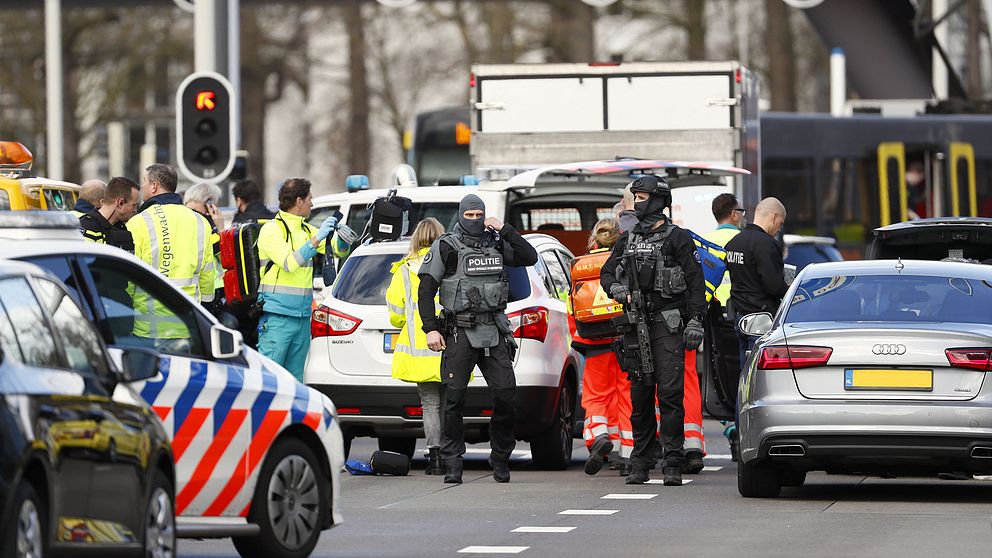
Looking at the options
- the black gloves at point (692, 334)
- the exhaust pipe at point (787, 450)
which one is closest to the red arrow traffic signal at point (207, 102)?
the black gloves at point (692, 334)

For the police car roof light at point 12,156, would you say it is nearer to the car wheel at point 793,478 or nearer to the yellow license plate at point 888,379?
the car wheel at point 793,478

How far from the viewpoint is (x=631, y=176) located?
18.3 metres

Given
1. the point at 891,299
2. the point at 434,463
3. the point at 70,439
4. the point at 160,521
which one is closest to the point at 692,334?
the point at 891,299

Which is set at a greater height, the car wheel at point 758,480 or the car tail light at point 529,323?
the car tail light at point 529,323

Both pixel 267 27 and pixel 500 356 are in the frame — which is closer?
pixel 500 356

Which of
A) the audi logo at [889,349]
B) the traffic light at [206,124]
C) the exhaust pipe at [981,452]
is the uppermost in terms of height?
the traffic light at [206,124]

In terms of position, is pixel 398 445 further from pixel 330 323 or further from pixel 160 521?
pixel 160 521

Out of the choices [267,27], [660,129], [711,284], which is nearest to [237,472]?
[711,284]

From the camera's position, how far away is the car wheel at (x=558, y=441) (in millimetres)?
14836

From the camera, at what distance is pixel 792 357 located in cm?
1223

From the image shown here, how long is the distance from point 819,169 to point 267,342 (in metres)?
18.9

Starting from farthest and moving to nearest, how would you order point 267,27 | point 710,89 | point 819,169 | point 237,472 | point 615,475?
point 267,27 < point 819,169 < point 710,89 < point 615,475 < point 237,472

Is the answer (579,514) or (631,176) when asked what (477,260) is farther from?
(631,176)

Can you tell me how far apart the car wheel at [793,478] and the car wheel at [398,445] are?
3.09m
